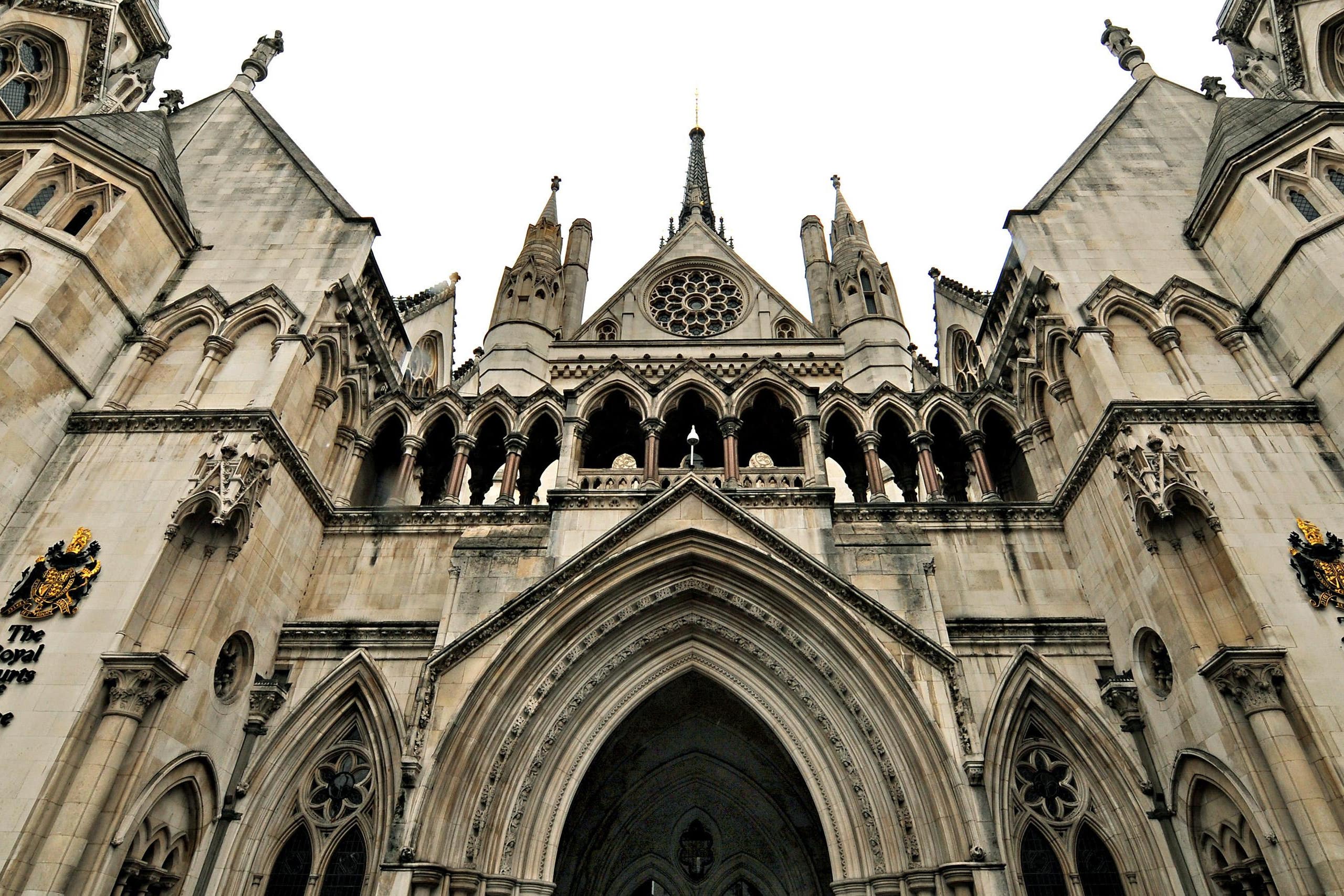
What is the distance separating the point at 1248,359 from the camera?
12.8m

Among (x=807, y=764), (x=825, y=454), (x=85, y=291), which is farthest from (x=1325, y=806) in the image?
(x=85, y=291)

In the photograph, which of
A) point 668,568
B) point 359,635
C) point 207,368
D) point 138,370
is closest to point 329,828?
point 359,635

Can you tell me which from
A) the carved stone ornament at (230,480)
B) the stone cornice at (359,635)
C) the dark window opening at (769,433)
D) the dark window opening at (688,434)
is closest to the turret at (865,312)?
the dark window opening at (769,433)

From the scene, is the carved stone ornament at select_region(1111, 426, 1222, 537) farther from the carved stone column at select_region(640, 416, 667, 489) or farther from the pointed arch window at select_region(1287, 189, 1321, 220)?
the carved stone column at select_region(640, 416, 667, 489)

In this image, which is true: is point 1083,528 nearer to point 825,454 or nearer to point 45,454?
point 825,454

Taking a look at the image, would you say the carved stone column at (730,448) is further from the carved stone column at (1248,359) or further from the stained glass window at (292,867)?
the stained glass window at (292,867)

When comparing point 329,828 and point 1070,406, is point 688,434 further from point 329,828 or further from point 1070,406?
point 329,828

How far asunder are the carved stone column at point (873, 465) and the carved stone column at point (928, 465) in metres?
0.69

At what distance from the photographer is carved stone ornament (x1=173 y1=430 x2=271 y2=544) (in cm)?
1123

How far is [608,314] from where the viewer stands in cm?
2556

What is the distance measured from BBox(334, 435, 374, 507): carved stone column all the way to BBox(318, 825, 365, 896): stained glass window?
5.82m

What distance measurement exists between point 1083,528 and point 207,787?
13.7 meters

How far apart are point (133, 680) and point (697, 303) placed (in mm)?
19507

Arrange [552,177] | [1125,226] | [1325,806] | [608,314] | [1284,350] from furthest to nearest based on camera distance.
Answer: [552,177] → [608,314] → [1125,226] → [1284,350] → [1325,806]
